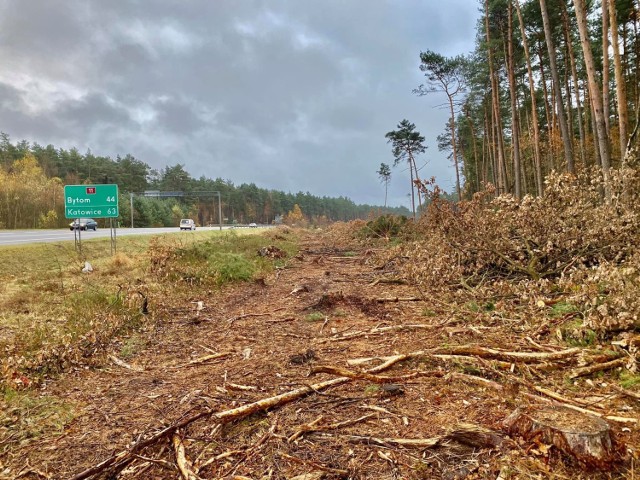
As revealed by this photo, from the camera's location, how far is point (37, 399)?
3664mm

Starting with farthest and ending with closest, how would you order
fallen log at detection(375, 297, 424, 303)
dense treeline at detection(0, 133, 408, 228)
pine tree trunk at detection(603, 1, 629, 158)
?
dense treeline at detection(0, 133, 408, 228)
pine tree trunk at detection(603, 1, 629, 158)
fallen log at detection(375, 297, 424, 303)

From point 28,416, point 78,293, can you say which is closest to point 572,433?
point 28,416

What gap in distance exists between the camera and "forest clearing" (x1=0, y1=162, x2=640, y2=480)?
2381mm

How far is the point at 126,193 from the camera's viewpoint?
2403 inches

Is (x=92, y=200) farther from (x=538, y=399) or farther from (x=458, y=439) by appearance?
(x=538, y=399)

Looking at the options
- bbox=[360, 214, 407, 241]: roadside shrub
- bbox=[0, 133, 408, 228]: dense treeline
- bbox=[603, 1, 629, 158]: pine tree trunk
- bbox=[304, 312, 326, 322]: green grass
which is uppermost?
bbox=[0, 133, 408, 228]: dense treeline

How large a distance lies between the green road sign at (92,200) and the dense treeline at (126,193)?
19.9m

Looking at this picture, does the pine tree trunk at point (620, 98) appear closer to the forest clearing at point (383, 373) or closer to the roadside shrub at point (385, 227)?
the forest clearing at point (383, 373)

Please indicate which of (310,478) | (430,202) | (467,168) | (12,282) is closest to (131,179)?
(467,168)

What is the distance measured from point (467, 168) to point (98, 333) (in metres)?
40.3

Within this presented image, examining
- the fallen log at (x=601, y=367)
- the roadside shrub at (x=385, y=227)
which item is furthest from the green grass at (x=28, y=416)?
the roadside shrub at (x=385, y=227)

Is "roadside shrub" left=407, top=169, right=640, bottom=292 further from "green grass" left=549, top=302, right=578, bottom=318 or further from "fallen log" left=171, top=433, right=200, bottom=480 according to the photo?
"fallen log" left=171, top=433, right=200, bottom=480

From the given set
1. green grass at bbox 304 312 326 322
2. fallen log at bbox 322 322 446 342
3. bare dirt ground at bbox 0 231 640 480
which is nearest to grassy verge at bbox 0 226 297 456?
bare dirt ground at bbox 0 231 640 480

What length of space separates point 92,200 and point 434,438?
1464 centimetres
